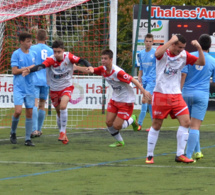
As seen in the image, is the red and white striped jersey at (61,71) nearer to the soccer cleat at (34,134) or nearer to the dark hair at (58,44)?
the dark hair at (58,44)

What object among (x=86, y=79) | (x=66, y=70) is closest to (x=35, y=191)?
(x=66, y=70)

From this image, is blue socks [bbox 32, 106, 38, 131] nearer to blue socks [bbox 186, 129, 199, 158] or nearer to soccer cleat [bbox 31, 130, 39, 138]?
soccer cleat [bbox 31, 130, 39, 138]

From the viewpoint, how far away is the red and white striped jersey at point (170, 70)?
29.1 feet

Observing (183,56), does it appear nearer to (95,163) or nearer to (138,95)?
(95,163)

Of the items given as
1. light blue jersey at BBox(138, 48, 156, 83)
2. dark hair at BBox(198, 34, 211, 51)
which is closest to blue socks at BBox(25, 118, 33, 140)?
dark hair at BBox(198, 34, 211, 51)

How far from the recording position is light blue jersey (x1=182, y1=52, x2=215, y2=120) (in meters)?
9.25

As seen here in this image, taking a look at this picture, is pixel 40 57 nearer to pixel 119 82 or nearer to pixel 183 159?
pixel 119 82

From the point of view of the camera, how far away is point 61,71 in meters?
11.7

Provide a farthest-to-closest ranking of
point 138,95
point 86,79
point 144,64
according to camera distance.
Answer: point 138,95, point 86,79, point 144,64

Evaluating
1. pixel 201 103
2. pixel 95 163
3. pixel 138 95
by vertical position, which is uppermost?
pixel 201 103

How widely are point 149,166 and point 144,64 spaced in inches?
233

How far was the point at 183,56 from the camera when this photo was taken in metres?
8.91

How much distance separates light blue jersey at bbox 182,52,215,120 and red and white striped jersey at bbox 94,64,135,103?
174 centimetres

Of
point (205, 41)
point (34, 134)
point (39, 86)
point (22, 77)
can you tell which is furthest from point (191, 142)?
point (39, 86)
